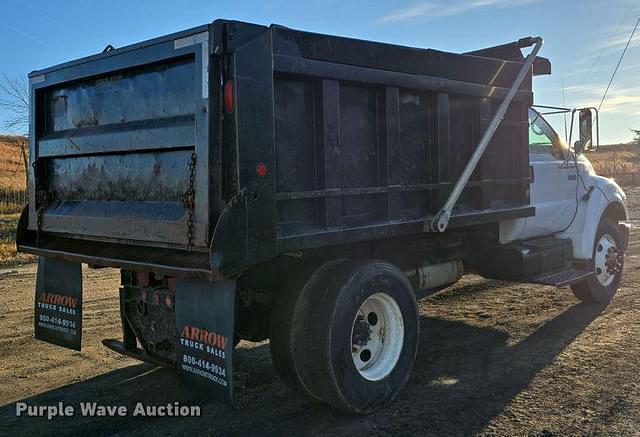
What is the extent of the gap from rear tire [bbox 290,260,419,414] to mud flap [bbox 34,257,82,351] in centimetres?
198

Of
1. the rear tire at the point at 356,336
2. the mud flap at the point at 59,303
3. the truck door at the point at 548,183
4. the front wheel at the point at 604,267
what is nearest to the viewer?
the rear tire at the point at 356,336

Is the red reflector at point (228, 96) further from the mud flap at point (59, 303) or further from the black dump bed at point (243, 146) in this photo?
the mud flap at point (59, 303)

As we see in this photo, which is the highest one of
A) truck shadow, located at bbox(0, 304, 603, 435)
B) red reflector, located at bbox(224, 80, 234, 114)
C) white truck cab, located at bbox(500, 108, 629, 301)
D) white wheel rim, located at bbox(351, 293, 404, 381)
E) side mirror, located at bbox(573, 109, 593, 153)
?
side mirror, located at bbox(573, 109, 593, 153)

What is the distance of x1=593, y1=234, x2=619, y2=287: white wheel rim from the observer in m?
7.13

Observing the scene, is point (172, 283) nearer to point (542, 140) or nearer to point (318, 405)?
point (318, 405)

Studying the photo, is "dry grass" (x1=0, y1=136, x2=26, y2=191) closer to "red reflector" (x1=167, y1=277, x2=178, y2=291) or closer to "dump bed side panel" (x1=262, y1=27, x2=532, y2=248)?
"red reflector" (x1=167, y1=277, x2=178, y2=291)

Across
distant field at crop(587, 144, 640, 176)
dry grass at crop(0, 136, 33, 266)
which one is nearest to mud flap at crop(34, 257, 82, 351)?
Result: dry grass at crop(0, 136, 33, 266)

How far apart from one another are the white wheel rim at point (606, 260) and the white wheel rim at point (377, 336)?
3.77m

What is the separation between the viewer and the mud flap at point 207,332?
3.53 meters

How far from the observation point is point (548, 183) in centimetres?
653

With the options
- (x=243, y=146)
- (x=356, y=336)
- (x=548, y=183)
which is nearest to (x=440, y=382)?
(x=356, y=336)

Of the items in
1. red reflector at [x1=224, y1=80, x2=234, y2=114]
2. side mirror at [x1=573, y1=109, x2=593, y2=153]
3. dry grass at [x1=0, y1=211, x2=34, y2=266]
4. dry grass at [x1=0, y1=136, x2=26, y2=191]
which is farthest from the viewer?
dry grass at [x1=0, y1=136, x2=26, y2=191]

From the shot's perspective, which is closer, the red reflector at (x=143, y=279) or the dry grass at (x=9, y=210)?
the red reflector at (x=143, y=279)

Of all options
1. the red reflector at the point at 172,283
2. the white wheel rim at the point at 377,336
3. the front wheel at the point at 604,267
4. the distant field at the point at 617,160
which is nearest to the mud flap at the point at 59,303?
the red reflector at the point at 172,283
